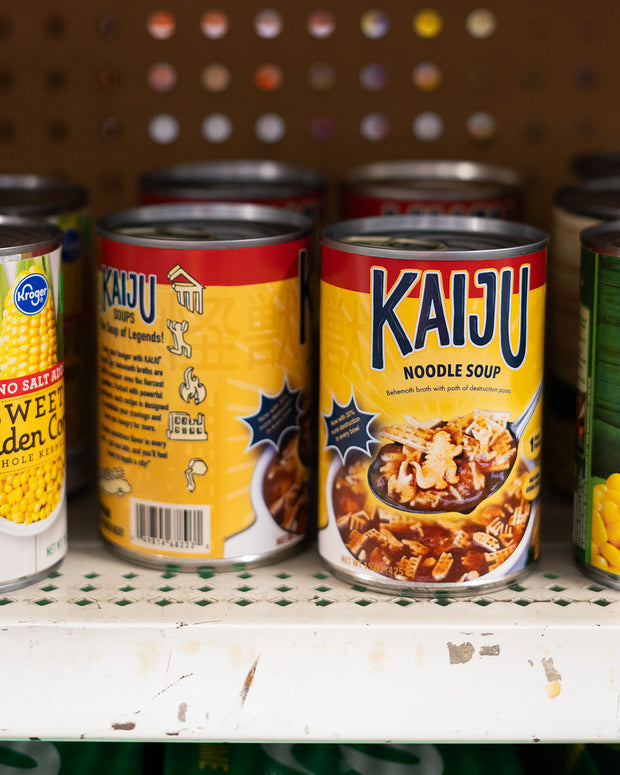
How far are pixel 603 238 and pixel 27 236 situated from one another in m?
0.47

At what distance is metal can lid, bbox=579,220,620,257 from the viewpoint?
0.79m

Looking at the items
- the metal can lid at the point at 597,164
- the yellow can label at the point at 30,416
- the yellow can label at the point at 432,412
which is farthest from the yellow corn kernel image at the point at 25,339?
the metal can lid at the point at 597,164

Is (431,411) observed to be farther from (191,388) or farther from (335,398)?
(191,388)

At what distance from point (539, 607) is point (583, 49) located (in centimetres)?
76

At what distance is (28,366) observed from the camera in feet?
2.64

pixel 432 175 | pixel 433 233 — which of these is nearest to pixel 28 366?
pixel 433 233

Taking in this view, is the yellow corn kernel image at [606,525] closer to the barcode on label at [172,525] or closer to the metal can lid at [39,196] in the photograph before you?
the barcode on label at [172,525]

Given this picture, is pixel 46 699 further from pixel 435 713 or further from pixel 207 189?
pixel 207 189

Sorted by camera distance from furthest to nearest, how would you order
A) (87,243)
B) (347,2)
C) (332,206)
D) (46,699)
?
(332,206) → (347,2) → (87,243) → (46,699)

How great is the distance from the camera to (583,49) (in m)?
1.27

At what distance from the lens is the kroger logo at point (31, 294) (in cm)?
78

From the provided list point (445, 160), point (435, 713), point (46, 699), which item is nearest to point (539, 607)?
point (435, 713)

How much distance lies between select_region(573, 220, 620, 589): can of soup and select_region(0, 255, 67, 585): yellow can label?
0.43 metres

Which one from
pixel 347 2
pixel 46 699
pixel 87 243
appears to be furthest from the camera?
pixel 347 2
